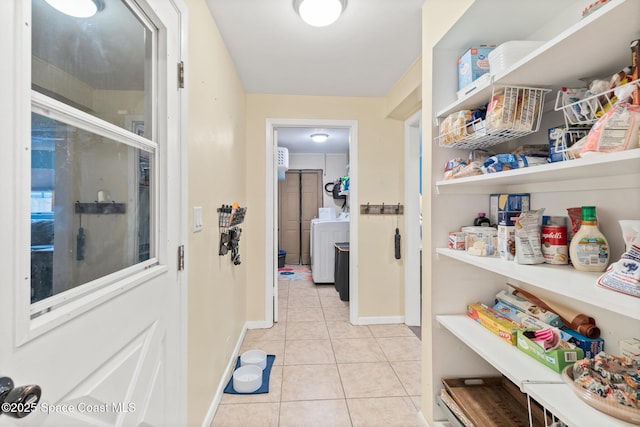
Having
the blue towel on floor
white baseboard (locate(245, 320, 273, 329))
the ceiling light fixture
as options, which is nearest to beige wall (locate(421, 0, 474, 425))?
the blue towel on floor

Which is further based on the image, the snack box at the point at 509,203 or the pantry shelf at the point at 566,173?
the snack box at the point at 509,203

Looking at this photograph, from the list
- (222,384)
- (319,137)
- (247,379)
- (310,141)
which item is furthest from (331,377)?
(310,141)

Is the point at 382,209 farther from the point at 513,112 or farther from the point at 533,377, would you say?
the point at 533,377

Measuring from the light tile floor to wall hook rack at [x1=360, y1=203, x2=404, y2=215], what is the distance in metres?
1.14

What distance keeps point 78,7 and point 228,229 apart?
53.0 inches

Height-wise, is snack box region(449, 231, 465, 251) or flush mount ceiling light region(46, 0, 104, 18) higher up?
flush mount ceiling light region(46, 0, 104, 18)

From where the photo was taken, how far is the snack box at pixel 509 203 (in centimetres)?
123

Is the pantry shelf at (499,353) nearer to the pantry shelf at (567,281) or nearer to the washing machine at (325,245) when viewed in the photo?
the pantry shelf at (567,281)

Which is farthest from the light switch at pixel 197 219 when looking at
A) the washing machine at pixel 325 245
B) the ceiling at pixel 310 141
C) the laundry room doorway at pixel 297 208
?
the laundry room doorway at pixel 297 208

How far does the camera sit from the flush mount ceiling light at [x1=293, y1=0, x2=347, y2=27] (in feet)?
4.74

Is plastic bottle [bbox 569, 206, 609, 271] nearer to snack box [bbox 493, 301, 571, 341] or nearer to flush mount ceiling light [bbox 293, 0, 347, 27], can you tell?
snack box [bbox 493, 301, 571, 341]

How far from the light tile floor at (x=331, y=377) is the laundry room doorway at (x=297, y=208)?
107 inches

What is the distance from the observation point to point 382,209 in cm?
284

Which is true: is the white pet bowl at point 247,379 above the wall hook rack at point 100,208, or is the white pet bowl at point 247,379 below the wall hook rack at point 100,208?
below
